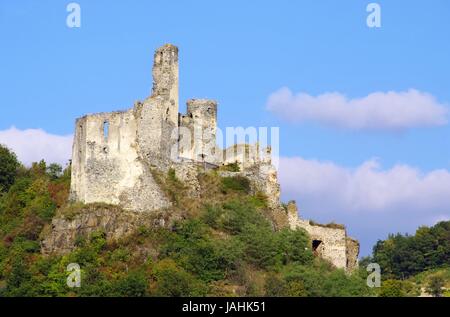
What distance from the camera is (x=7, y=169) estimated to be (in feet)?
259

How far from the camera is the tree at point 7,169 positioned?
78562mm

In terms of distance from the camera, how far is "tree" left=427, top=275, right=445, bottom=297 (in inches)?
3052

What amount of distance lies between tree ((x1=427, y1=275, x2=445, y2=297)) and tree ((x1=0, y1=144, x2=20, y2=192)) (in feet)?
80.2

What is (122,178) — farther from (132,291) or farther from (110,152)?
(132,291)

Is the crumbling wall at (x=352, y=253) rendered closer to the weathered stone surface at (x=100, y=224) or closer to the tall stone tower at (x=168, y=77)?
the weathered stone surface at (x=100, y=224)

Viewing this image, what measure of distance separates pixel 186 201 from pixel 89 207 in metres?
4.86

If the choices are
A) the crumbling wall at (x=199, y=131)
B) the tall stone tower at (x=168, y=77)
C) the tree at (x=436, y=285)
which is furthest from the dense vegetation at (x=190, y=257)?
the tree at (x=436, y=285)

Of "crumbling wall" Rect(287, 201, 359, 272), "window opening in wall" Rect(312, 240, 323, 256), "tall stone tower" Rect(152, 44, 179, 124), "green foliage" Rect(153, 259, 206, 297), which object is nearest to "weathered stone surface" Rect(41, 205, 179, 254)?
"green foliage" Rect(153, 259, 206, 297)

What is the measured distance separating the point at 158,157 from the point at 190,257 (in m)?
5.84

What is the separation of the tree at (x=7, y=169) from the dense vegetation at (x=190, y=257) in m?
5.87

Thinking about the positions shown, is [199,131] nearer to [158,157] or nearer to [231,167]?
[231,167]

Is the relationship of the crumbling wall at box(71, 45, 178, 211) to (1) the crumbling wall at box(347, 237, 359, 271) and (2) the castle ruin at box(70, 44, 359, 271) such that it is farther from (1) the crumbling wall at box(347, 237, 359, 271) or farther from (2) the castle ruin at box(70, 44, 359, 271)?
(1) the crumbling wall at box(347, 237, 359, 271)

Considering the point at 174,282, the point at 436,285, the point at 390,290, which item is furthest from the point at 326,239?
the point at 436,285
